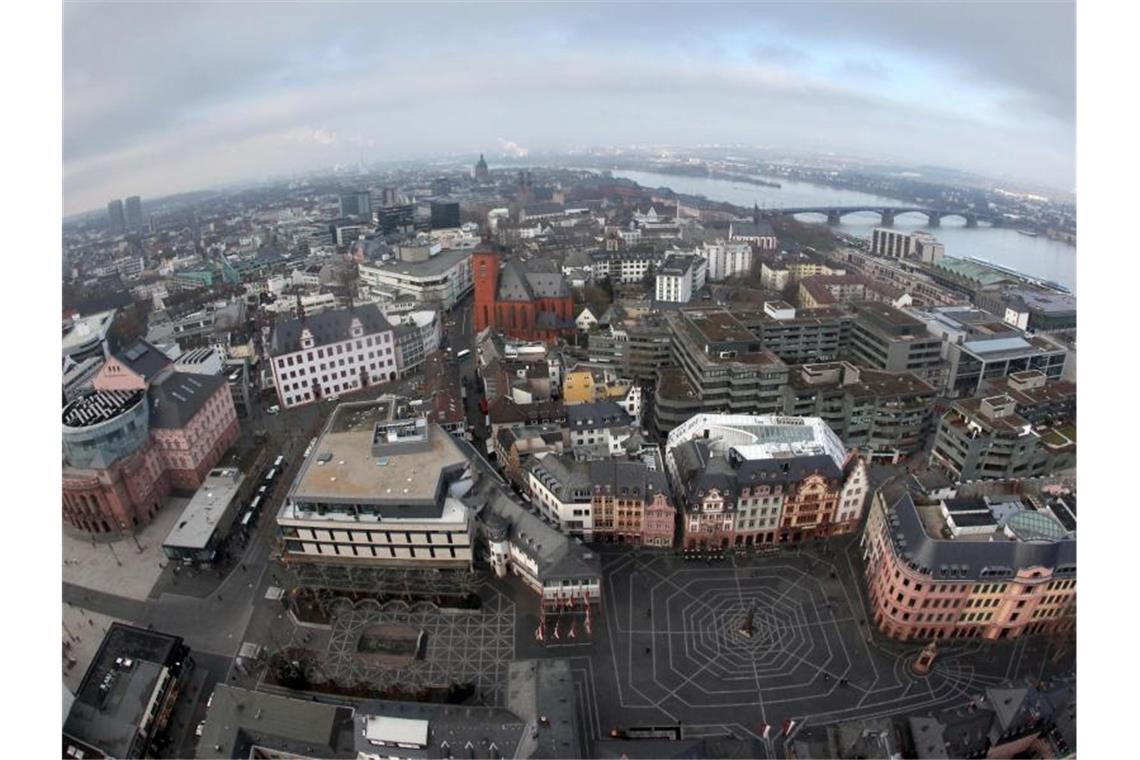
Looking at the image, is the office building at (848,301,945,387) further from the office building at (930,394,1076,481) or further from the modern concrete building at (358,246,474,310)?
the modern concrete building at (358,246,474,310)

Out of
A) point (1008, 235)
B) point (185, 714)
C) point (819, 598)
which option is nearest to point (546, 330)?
point (819, 598)

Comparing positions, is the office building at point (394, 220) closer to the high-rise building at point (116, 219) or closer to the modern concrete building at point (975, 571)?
the high-rise building at point (116, 219)

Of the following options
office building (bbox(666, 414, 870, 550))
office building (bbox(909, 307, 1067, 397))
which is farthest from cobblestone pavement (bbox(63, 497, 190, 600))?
office building (bbox(909, 307, 1067, 397))

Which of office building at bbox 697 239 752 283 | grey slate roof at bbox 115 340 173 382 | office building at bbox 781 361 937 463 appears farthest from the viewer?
office building at bbox 697 239 752 283

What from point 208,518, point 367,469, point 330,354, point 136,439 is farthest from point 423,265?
point 367,469

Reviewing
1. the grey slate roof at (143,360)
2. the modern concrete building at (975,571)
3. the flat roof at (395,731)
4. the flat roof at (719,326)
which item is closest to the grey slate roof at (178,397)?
the grey slate roof at (143,360)
